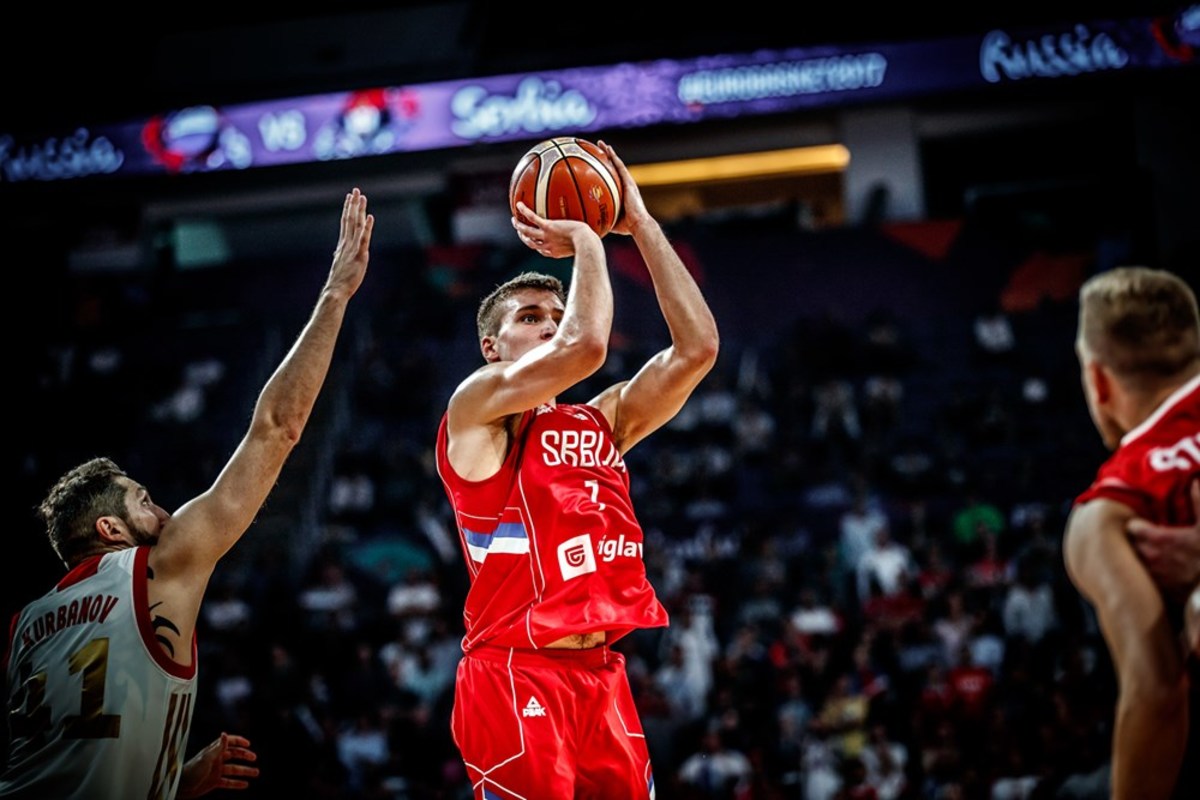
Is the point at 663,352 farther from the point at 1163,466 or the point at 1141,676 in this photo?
the point at 1141,676

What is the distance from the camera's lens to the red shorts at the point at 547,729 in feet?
11.0

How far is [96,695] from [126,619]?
21cm

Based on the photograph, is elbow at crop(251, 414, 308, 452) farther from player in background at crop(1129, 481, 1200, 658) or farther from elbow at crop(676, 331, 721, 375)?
player in background at crop(1129, 481, 1200, 658)

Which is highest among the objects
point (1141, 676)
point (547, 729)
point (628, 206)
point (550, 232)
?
point (628, 206)

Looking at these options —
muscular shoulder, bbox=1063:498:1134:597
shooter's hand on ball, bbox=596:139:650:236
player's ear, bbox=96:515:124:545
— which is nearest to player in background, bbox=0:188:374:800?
player's ear, bbox=96:515:124:545

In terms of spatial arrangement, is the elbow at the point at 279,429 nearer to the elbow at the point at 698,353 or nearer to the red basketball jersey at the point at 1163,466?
the elbow at the point at 698,353

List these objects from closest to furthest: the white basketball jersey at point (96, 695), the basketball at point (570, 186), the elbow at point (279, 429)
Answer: the white basketball jersey at point (96, 695) → the elbow at point (279, 429) → the basketball at point (570, 186)

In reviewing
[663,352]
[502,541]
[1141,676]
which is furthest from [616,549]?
[1141,676]

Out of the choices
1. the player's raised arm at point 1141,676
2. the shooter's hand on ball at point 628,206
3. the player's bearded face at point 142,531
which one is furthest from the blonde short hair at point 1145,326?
the player's bearded face at point 142,531

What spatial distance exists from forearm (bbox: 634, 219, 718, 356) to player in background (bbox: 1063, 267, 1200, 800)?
1478mm

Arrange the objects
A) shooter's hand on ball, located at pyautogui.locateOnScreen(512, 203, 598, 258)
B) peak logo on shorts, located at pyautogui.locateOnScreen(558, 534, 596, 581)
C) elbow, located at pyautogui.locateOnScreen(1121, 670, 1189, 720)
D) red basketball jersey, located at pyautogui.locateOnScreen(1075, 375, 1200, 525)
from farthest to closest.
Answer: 1. shooter's hand on ball, located at pyautogui.locateOnScreen(512, 203, 598, 258)
2. peak logo on shorts, located at pyautogui.locateOnScreen(558, 534, 596, 581)
3. red basketball jersey, located at pyautogui.locateOnScreen(1075, 375, 1200, 525)
4. elbow, located at pyautogui.locateOnScreen(1121, 670, 1189, 720)

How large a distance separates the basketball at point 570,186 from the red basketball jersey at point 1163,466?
1.98 m

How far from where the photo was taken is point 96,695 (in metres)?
3.19

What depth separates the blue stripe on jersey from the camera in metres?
3.64
